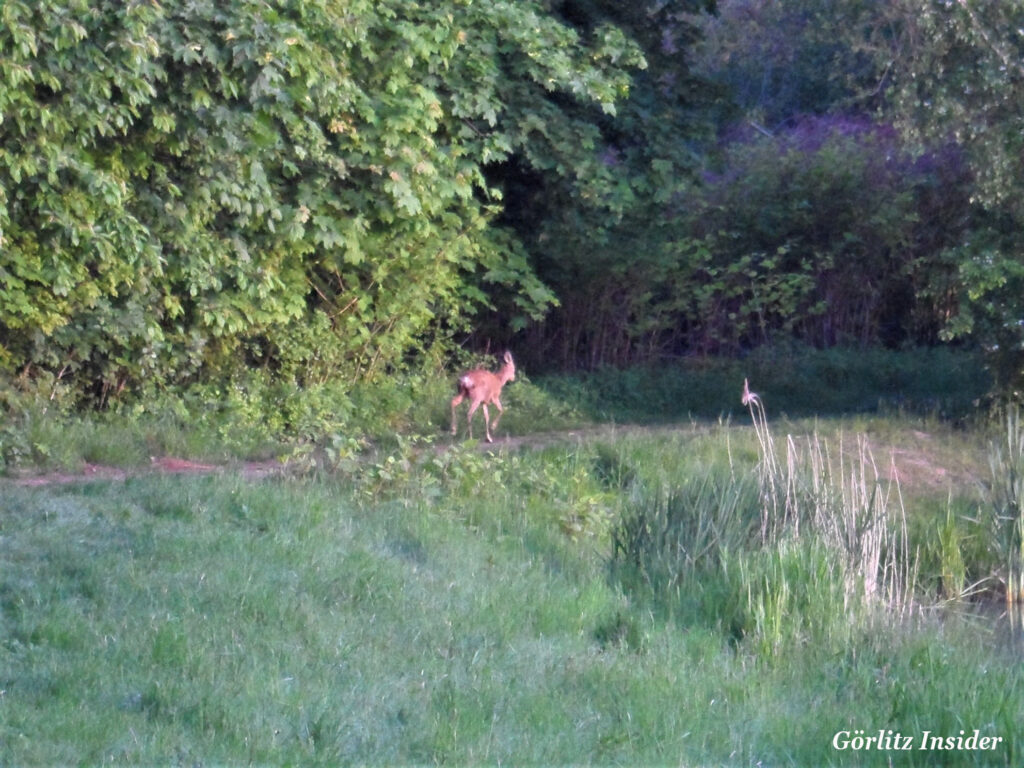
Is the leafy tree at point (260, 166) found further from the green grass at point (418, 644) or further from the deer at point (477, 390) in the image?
the green grass at point (418, 644)

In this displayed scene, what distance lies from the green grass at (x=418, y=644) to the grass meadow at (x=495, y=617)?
0.02 metres

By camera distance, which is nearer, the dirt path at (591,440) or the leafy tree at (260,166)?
the dirt path at (591,440)

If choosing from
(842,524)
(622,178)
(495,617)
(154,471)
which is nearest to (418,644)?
(495,617)

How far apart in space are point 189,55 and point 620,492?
589 cm

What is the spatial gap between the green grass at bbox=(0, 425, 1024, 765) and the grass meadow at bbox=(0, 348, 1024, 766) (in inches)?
0.8

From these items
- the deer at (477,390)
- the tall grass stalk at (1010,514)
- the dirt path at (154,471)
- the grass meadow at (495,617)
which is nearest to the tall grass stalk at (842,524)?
the grass meadow at (495,617)

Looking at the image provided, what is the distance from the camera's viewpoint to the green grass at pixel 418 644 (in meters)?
5.75

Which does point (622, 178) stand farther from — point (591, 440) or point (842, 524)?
point (842, 524)

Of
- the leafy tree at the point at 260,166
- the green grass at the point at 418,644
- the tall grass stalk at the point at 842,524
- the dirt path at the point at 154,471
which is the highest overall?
the leafy tree at the point at 260,166

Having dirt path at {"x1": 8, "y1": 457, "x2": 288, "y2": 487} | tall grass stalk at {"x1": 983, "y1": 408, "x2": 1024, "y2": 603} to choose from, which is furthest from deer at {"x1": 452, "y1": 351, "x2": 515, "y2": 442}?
tall grass stalk at {"x1": 983, "y1": 408, "x2": 1024, "y2": 603}

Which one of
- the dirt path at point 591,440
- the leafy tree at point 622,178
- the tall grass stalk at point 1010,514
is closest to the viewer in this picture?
the tall grass stalk at point 1010,514

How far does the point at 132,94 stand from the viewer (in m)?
11.5

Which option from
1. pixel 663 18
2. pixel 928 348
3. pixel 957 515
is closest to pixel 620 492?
pixel 957 515

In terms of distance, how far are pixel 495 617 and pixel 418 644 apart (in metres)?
0.79
